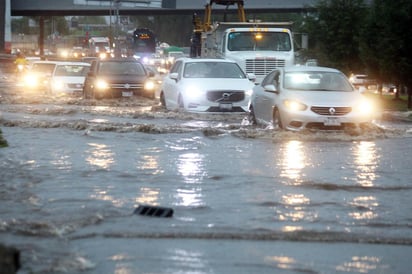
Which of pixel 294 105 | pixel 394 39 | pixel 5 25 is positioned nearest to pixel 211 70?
pixel 294 105

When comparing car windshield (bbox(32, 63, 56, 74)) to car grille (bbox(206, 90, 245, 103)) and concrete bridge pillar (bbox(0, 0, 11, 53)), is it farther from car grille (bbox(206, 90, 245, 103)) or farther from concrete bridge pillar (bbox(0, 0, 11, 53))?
concrete bridge pillar (bbox(0, 0, 11, 53))

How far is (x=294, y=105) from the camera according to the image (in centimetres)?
1834

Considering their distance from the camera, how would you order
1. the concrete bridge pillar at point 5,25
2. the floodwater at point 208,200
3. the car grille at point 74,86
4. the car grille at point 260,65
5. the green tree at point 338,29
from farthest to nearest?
the concrete bridge pillar at point 5,25 < the green tree at point 338,29 < the car grille at point 74,86 < the car grille at point 260,65 < the floodwater at point 208,200

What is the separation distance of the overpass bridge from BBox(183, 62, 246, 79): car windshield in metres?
37.7

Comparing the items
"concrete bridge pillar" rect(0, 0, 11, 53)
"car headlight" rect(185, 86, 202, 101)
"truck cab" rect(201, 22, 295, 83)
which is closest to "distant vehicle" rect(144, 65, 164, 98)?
"truck cab" rect(201, 22, 295, 83)

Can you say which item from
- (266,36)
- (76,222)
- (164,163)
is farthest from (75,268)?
(266,36)

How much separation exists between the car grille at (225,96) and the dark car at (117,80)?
7.38m

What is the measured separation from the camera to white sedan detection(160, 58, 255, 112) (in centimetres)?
2320

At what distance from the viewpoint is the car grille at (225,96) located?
76.0 ft

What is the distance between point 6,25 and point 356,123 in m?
57.2

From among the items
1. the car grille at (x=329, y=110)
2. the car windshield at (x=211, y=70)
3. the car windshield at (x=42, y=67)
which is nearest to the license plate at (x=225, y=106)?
the car windshield at (x=211, y=70)

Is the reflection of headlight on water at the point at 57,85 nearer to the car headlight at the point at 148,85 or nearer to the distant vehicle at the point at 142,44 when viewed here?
the car headlight at the point at 148,85

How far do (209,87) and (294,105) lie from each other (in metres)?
5.21

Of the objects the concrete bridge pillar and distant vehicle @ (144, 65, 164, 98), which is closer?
distant vehicle @ (144, 65, 164, 98)
